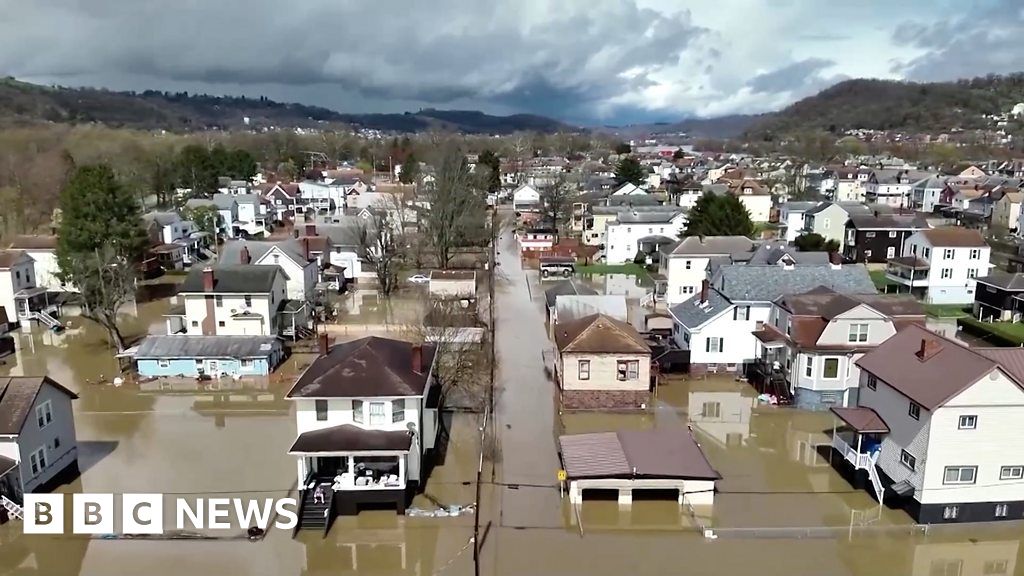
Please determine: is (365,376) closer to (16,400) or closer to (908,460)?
(16,400)

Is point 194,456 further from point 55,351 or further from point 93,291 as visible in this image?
point 93,291

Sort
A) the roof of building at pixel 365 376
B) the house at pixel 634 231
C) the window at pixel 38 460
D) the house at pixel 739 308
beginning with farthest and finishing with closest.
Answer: the house at pixel 634 231, the house at pixel 739 308, the window at pixel 38 460, the roof of building at pixel 365 376

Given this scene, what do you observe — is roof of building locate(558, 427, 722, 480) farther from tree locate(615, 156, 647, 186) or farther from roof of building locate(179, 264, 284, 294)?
tree locate(615, 156, 647, 186)

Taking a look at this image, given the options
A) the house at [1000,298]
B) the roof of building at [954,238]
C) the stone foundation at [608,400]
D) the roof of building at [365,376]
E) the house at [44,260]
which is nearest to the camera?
the roof of building at [365,376]

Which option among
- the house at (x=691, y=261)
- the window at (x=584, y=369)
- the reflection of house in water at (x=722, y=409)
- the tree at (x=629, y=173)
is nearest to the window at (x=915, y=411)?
the reflection of house in water at (x=722, y=409)

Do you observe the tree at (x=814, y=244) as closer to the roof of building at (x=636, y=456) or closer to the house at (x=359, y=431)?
the roof of building at (x=636, y=456)

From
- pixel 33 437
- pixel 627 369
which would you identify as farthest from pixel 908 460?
pixel 33 437

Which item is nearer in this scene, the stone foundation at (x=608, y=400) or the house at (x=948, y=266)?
the stone foundation at (x=608, y=400)
